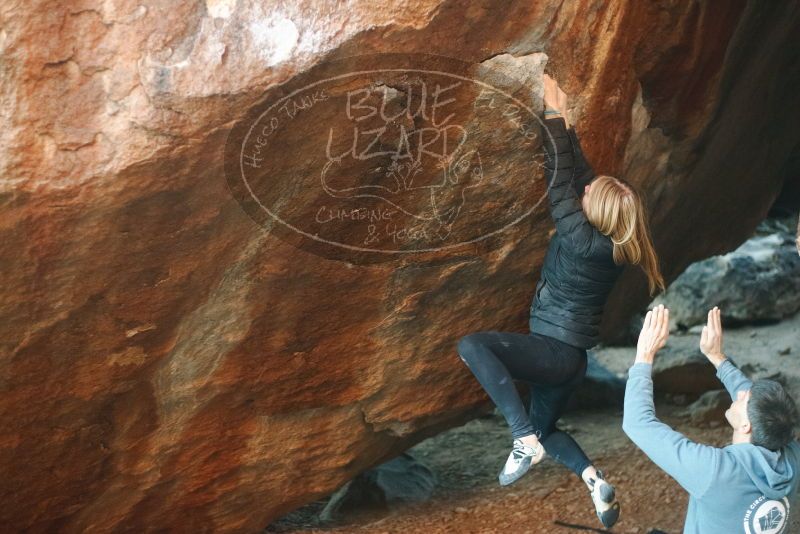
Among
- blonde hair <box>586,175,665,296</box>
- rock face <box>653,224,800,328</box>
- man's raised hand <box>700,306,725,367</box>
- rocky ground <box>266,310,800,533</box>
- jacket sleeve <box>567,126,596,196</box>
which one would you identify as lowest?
rock face <box>653,224,800,328</box>

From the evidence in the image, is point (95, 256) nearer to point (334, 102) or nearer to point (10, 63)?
point (10, 63)

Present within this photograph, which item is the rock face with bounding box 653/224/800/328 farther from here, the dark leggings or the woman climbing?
the woman climbing

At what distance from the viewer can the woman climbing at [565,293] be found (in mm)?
3371

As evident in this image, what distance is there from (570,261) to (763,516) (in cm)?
108

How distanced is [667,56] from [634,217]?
29.3 inches

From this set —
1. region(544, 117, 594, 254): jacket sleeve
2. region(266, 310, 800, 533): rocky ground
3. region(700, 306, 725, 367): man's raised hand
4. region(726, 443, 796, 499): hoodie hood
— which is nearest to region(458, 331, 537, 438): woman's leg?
region(544, 117, 594, 254): jacket sleeve

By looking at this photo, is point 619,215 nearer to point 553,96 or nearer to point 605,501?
point 553,96

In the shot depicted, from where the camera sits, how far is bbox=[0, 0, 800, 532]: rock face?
2.86m

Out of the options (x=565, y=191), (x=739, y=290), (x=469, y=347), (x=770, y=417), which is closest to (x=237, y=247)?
(x=469, y=347)

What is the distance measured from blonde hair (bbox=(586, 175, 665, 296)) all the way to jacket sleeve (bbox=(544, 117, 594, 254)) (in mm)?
47

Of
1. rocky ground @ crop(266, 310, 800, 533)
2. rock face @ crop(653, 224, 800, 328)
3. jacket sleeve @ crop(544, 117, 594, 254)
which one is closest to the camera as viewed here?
jacket sleeve @ crop(544, 117, 594, 254)

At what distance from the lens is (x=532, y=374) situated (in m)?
3.57

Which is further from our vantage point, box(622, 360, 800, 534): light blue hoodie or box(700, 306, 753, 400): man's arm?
box(700, 306, 753, 400): man's arm

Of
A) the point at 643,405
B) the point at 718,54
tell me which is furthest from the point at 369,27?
the point at 718,54
